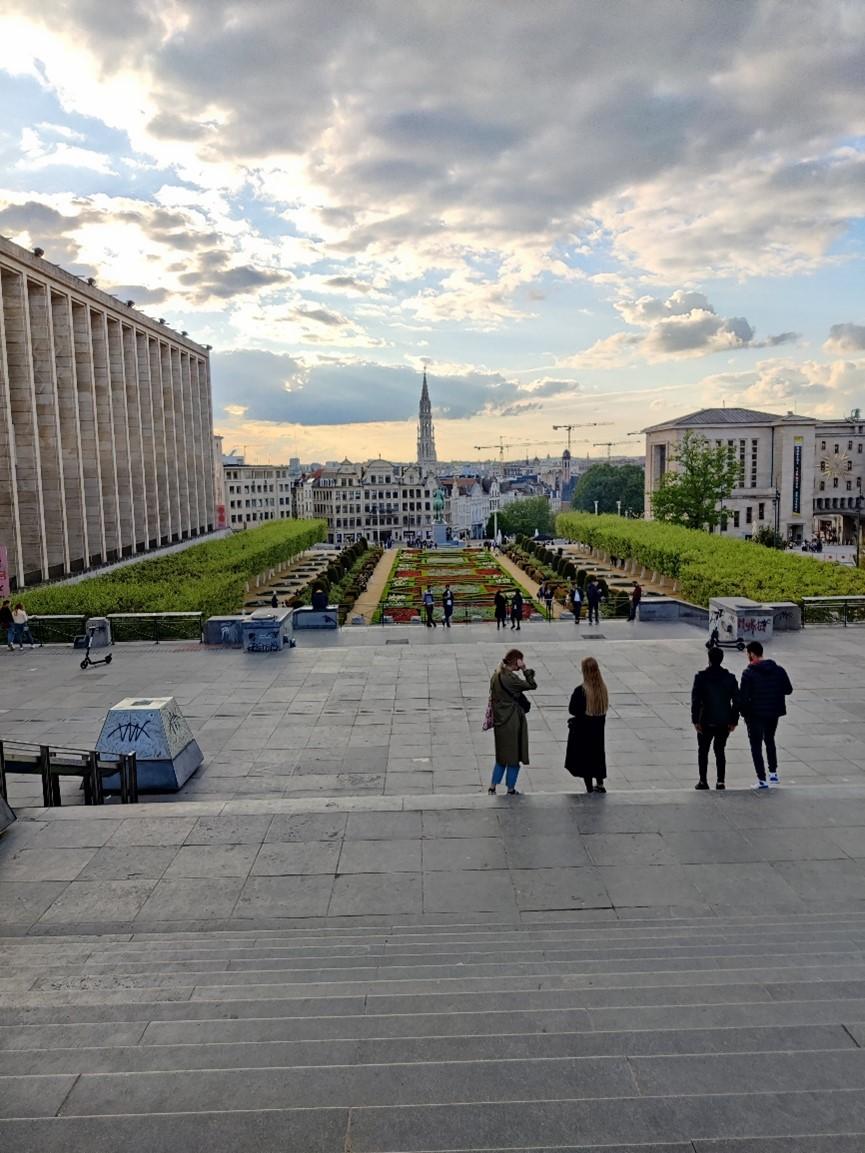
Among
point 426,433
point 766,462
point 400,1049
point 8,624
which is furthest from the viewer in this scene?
point 426,433

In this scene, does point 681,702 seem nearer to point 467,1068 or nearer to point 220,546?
point 467,1068

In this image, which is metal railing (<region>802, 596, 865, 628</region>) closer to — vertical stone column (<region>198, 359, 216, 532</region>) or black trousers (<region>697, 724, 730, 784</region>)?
black trousers (<region>697, 724, 730, 784</region>)

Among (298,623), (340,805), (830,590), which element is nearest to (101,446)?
(298,623)

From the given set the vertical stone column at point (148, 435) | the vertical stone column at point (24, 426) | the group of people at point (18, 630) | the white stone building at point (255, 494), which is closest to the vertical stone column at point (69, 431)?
the vertical stone column at point (24, 426)

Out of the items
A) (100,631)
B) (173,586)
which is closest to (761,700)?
(100,631)

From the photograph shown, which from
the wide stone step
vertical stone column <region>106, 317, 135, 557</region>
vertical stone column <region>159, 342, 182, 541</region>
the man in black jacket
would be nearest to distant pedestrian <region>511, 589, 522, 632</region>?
the man in black jacket

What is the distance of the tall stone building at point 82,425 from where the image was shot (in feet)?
112

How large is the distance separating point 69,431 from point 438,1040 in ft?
132

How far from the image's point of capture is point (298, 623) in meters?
22.8

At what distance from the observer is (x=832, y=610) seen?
842 inches

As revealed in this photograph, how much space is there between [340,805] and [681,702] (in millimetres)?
7622

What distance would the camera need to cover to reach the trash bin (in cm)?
1920

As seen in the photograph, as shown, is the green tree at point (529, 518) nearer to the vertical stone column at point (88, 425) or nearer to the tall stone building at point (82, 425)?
the tall stone building at point (82, 425)

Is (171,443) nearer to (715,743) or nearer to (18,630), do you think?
(18,630)
